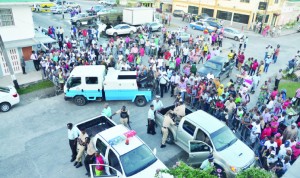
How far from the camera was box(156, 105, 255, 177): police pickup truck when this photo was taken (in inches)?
349

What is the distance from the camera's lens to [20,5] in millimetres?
17016

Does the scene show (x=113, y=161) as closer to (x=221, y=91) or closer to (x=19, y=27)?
(x=221, y=91)

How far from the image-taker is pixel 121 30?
28000 mm

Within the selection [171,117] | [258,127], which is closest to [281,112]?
[258,127]

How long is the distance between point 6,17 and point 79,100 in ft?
28.7

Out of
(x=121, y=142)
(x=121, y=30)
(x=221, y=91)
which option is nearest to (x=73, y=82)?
(x=121, y=142)

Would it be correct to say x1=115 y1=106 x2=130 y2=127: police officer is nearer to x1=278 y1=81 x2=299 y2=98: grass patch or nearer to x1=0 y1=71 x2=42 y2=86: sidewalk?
x1=0 y1=71 x2=42 y2=86: sidewalk

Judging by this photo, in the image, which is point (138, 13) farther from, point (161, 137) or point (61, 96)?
point (161, 137)

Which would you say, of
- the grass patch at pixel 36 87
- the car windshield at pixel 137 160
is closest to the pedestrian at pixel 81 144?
the car windshield at pixel 137 160

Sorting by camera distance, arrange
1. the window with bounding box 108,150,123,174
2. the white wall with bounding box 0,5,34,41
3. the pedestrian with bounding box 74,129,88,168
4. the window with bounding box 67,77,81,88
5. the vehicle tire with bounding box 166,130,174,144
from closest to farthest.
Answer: the window with bounding box 108,150,123,174
the pedestrian with bounding box 74,129,88,168
the vehicle tire with bounding box 166,130,174,144
the window with bounding box 67,77,81,88
the white wall with bounding box 0,5,34,41

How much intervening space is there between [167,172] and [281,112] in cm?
891

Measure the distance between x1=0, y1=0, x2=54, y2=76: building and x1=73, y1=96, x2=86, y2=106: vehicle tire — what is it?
6.90 metres

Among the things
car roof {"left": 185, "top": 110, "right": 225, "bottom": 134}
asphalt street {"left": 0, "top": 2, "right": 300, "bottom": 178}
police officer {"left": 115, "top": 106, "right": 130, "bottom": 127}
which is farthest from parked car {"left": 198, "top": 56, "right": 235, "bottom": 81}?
police officer {"left": 115, "top": 106, "right": 130, "bottom": 127}

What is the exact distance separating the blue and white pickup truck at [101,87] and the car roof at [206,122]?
4281 millimetres
